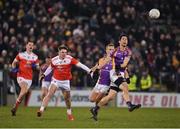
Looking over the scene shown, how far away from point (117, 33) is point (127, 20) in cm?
161

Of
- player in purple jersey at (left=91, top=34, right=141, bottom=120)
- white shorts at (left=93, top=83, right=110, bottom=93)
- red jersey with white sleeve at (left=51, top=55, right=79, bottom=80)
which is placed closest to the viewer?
player in purple jersey at (left=91, top=34, right=141, bottom=120)

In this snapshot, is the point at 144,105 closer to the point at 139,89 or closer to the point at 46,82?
the point at 139,89

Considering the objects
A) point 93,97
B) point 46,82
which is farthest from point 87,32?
point 93,97

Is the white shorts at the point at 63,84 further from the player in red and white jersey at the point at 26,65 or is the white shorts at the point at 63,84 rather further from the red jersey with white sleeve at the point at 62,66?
the player in red and white jersey at the point at 26,65

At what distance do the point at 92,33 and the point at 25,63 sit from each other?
11.0 meters

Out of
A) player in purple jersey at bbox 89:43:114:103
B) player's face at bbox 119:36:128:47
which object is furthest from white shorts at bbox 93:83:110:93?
player's face at bbox 119:36:128:47

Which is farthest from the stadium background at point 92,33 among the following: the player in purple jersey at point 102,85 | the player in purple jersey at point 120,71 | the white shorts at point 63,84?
the player in purple jersey at point 120,71

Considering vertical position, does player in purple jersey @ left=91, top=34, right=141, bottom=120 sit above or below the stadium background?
below

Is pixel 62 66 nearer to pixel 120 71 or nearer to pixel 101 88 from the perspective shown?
pixel 120 71

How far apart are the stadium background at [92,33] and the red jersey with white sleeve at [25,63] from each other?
699 cm

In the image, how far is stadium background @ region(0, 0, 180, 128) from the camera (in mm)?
32344

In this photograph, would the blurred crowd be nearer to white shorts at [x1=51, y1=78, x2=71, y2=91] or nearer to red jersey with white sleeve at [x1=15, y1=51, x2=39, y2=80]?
red jersey with white sleeve at [x1=15, y1=51, x2=39, y2=80]

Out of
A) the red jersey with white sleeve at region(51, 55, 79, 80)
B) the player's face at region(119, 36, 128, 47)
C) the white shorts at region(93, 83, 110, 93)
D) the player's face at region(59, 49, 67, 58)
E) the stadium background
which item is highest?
the stadium background

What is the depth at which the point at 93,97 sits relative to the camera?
A: 76.4 feet
